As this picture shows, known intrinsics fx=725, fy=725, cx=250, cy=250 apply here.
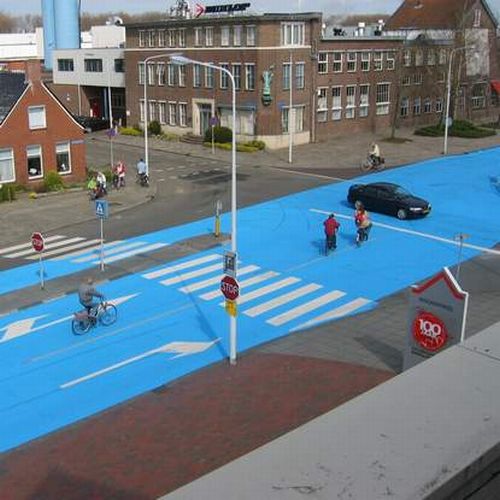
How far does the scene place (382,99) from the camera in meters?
66.4

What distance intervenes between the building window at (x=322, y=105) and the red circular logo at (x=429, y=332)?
4616 cm

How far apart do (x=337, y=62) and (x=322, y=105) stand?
3890 millimetres

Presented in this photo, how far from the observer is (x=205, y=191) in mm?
41156

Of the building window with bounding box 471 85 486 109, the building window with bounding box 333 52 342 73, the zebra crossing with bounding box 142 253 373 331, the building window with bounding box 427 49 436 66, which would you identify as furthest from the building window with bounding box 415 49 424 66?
the zebra crossing with bounding box 142 253 373 331

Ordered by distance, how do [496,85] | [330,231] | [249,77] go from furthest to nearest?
[496,85] < [249,77] < [330,231]

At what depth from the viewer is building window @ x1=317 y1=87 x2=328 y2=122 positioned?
59.7 m

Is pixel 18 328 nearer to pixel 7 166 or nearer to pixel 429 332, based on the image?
pixel 429 332

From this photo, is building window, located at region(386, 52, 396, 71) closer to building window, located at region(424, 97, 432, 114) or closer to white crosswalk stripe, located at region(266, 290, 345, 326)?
Result: building window, located at region(424, 97, 432, 114)

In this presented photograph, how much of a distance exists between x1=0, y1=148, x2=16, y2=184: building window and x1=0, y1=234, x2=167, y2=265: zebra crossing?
1073 cm

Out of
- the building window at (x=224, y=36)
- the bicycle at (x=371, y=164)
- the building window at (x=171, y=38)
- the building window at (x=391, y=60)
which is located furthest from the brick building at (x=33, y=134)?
the building window at (x=391, y=60)

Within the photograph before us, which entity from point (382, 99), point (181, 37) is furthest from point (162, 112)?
point (382, 99)

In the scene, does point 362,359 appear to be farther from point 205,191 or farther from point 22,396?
point 205,191

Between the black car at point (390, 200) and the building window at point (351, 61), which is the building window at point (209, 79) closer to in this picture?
the building window at point (351, 61)

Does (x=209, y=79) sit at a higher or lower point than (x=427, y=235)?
higher
